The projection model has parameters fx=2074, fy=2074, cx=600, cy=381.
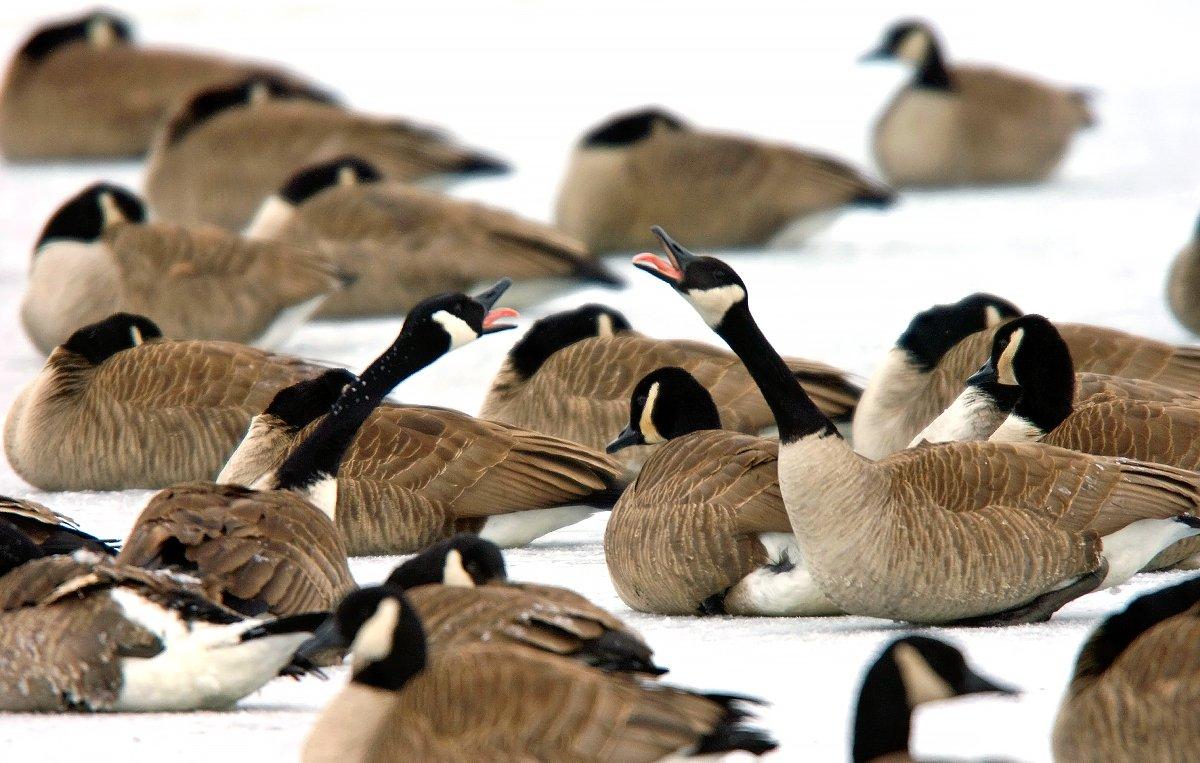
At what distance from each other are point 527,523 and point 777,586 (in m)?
1.25

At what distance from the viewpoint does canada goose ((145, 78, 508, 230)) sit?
14438mm

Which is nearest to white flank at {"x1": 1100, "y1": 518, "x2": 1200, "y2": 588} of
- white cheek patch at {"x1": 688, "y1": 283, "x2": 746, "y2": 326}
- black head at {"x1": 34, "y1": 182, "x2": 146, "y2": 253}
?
white cheek patch at {"x1": 688, "y1": 283, "x2": 746, "y2": 326}

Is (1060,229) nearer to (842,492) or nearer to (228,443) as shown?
(228,443)

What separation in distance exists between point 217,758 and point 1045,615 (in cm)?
231

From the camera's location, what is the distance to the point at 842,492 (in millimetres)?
5215

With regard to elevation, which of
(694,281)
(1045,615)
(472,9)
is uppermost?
Result: (694,281)

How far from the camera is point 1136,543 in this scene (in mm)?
5500

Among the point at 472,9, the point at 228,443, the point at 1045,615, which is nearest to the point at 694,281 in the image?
the point at 1045,615

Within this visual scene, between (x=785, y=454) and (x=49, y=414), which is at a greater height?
(x=785, y=454)

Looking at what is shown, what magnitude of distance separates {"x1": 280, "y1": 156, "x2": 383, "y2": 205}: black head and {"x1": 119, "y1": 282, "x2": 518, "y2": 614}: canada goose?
6215 millimetres

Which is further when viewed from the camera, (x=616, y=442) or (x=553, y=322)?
(x=553, y=322)

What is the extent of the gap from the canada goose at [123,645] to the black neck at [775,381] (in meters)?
1.39

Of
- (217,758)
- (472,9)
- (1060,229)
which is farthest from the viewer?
(472,9)

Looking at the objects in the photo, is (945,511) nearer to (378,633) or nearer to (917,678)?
(917,678)
